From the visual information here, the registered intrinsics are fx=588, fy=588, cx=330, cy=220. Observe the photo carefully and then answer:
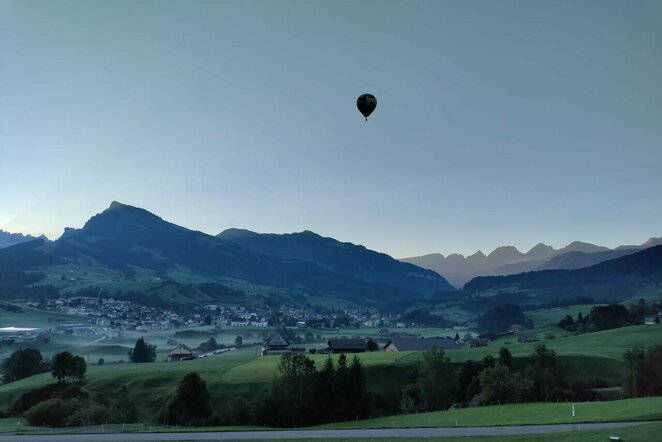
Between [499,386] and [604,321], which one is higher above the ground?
[604,321]

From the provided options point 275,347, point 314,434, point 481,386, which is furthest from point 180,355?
point 314,434

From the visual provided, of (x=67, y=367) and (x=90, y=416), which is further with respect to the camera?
(x=67, y=367)

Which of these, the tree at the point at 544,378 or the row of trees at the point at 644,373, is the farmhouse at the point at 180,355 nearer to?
the tree at the point at 544,378

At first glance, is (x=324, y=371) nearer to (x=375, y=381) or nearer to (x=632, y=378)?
(x=375, y=381)

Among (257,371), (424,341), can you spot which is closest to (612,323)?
(424,341)

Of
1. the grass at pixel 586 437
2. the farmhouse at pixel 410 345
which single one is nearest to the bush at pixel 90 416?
the grass at pixel 586 437

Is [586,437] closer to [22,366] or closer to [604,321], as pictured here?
[22,366]
